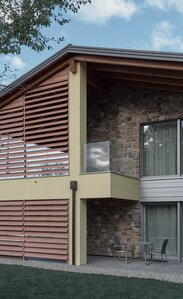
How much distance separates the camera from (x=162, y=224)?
1333 centimetres

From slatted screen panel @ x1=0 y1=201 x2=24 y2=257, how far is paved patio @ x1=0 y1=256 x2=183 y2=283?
1.25 feet

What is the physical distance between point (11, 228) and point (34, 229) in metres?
1.00

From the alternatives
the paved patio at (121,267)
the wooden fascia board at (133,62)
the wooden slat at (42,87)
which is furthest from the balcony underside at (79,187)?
the wooden fascia board at (133,62)

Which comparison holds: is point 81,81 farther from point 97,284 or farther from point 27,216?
point 97,284

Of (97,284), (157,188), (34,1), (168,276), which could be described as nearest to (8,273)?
(97,284)

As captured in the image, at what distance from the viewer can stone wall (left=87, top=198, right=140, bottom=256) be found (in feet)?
44.9

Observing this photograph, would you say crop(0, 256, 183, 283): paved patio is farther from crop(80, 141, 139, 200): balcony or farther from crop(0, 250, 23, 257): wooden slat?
crop(80, 141, 139, 200): balcony

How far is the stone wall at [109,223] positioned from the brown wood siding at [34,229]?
227 cm

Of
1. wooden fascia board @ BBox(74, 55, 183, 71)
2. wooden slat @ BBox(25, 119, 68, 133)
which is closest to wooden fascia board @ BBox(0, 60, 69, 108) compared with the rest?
wooden fascia board @ BBox(74, 55, 183, 71)

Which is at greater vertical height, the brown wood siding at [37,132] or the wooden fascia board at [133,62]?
the wooden fascia board at [133,62]

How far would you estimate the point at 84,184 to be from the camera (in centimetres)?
1216

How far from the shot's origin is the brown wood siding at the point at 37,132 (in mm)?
12953

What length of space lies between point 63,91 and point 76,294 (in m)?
6.88

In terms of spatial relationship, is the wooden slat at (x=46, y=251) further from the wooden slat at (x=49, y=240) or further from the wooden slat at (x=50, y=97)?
the wooden slat at (x=50, y=97)
